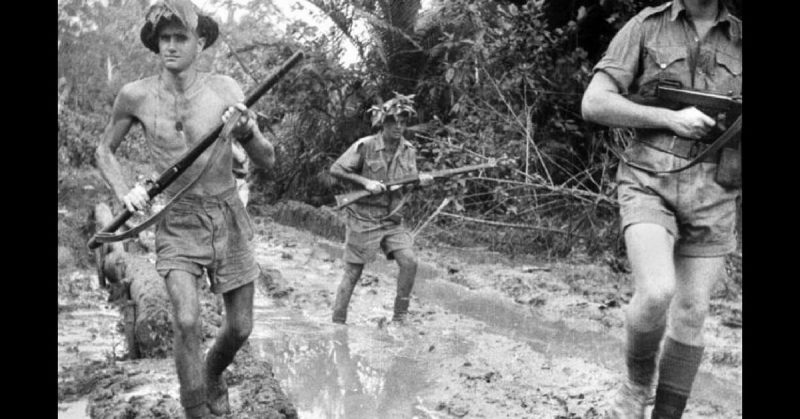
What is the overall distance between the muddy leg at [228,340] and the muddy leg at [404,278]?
3110mm

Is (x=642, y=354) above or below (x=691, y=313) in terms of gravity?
below

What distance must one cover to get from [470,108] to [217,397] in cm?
866

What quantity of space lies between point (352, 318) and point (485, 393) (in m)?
2.95

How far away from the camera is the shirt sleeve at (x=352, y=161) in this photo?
7.62 meters

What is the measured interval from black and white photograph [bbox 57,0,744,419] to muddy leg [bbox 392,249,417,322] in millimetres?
33

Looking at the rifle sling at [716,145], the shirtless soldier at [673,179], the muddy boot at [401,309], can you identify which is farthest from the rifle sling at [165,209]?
the muddy boot at [401,309]

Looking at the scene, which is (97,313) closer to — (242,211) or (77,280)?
(77,280)

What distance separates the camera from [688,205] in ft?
11.1

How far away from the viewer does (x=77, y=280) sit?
31.9 ft

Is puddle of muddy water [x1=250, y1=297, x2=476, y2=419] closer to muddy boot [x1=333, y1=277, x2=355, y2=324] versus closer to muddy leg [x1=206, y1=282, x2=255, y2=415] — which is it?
muddy boot [x1=333, y1=277, x2=355, y2=324]

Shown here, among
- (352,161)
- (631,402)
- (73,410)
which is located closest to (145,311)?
(73,410)

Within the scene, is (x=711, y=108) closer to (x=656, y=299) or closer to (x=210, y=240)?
(x=656, y=299)

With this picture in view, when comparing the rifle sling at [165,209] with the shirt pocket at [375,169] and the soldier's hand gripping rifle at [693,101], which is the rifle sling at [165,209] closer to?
the soldier's hand gripping rifle at [693,101]
